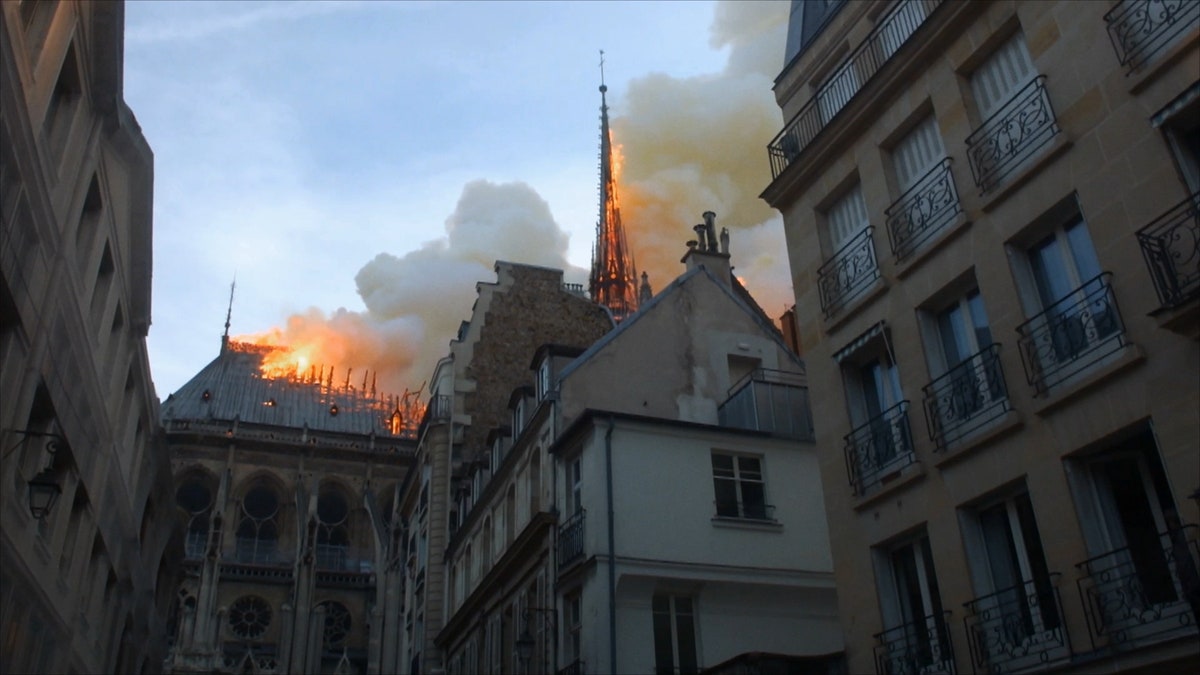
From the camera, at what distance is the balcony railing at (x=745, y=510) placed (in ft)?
63.6

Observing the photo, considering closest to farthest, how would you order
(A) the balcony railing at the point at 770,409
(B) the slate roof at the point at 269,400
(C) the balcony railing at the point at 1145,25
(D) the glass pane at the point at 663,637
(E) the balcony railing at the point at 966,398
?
(C) the balcony railing at the point at 1145,25 → (E) the balcony railing at the point at 966,398 → (D) the glass pane at the point at 663,637 → (A) the balcony railing at the point at 770,409 → (B) the slate roof at the point at 269,400

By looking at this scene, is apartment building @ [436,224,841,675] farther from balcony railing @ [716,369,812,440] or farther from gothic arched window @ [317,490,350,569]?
gothic arched window @ [317,490,350,569]

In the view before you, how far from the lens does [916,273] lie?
12023 mm

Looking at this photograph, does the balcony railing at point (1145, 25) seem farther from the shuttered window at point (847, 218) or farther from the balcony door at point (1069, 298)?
the shuttered window at point (847, 218)

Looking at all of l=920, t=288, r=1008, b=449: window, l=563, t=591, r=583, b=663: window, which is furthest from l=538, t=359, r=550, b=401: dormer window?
l=920, t=288, r=1008, b=449: window

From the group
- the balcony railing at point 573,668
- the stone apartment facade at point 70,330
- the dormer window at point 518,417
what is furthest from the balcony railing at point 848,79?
the dormer window at point 518,417

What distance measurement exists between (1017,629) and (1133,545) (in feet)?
4.87

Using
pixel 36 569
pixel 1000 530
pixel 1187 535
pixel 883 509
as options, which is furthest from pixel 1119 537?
pixel 36 569

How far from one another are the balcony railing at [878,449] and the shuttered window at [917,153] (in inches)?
112

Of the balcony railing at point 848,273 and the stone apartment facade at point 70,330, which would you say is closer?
the stone apartment facade at point 70,330

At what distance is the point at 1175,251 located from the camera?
337 inches

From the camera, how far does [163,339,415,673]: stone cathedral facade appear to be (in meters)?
53.0

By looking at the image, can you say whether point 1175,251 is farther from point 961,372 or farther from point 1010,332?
point 961,372

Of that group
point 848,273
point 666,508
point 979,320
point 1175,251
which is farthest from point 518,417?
point 1175,251
